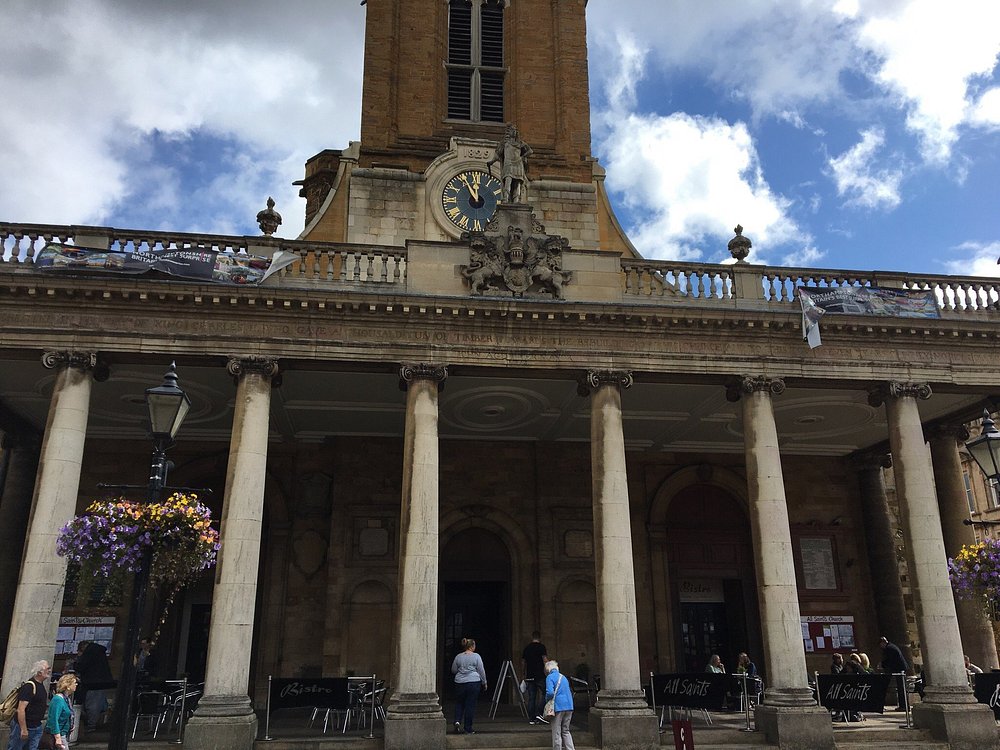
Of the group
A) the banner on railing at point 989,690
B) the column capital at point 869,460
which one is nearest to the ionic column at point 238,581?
the banner on railing at point 989,690

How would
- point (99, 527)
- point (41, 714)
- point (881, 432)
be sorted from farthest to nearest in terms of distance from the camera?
point (881, 432) → point (41, 714) → point (99, 527)

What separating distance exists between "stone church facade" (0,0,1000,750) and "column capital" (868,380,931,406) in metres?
0.07

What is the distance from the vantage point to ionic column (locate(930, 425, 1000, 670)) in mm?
19359

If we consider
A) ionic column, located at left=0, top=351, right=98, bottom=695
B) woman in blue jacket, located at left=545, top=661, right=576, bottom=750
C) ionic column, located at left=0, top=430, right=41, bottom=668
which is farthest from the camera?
ionic column, located at left=0, top=430, right=41, bottom=668

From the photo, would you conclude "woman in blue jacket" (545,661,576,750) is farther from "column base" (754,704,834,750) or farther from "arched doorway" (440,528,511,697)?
"arched doorway" (440,528,511,697)

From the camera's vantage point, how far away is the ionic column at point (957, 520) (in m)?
19.4

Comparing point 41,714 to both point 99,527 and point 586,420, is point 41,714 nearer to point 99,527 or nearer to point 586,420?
point 99,527

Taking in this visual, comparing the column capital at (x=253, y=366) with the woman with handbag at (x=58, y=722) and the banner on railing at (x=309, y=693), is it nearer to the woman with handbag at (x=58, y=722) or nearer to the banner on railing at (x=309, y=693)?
the banner on railing at (x=309, y=693)

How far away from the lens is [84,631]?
1988 cm

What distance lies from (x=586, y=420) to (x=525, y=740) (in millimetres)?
8694

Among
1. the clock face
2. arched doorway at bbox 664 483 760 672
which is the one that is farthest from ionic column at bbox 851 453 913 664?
the clock face

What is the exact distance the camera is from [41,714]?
33.9ft

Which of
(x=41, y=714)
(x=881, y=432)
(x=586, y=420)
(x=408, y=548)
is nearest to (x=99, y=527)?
(x=41, y=714)

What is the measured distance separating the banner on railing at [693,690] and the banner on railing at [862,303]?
714 centimetres
